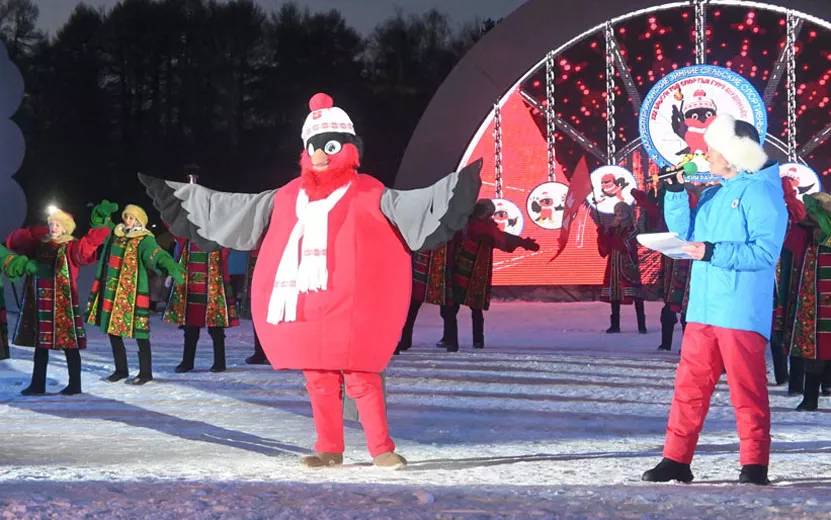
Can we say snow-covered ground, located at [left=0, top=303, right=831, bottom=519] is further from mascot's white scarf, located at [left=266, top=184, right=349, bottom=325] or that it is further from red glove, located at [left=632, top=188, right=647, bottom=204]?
red glove, located at [left=632, top=188, right=647, bottom=204]

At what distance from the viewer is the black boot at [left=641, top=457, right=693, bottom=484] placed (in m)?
4.66

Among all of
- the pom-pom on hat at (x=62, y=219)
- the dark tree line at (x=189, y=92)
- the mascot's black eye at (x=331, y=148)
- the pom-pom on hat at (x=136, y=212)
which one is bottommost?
the pom-pom on hat at (x=62, y=219)

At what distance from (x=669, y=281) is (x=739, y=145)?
597 centimetres

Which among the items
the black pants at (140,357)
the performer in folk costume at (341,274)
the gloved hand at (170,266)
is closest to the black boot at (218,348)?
the black pants at (140,357)

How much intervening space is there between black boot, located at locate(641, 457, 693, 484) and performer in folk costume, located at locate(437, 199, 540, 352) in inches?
276

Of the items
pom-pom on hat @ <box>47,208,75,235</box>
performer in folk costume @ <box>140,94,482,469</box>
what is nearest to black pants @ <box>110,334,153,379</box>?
pom-pom on hat @ <box>47,208,75,235</box>

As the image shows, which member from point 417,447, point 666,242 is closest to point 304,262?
point 417,447

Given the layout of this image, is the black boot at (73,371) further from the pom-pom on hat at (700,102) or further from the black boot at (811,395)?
the pom-pom on hat at (700,102)

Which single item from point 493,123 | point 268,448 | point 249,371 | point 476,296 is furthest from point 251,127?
point 268,448

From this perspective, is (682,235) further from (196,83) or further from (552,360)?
(196,83)

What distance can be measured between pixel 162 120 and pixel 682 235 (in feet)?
96.2

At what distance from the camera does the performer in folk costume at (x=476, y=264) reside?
1188cm

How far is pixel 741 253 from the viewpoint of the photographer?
15.1 feet

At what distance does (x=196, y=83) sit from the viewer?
32375 millimetres
